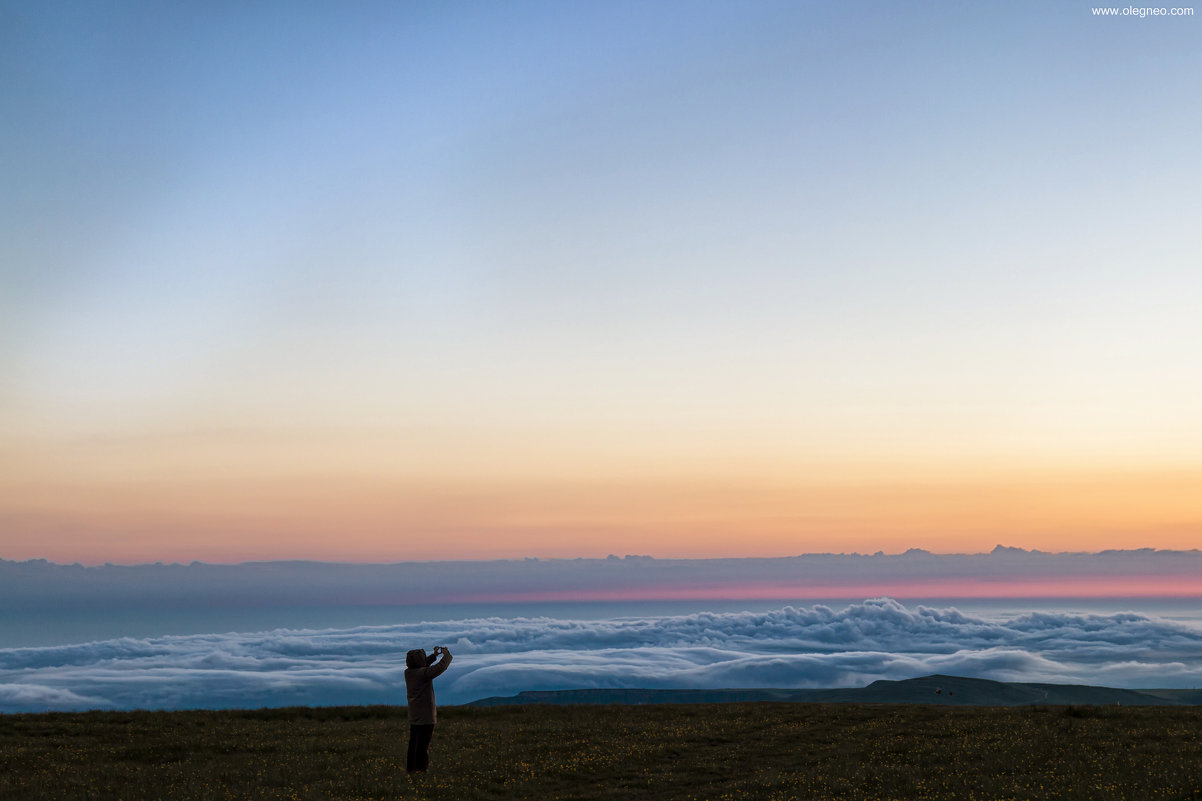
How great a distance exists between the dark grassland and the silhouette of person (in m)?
0.79

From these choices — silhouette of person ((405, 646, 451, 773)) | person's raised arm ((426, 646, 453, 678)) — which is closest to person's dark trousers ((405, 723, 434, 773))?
silhouette of person ((405, 646, 451, 773))

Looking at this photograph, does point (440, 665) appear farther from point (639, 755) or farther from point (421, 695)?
point (639, 755)

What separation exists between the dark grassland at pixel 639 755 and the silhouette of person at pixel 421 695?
0.79 meters

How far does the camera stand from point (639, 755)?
2688 centimetres

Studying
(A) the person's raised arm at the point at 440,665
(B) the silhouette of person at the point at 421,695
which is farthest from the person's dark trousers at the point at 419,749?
(A) the person's raised arm at the point at 440,665

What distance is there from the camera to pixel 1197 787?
59.9 feet

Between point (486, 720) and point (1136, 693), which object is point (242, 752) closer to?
point (486, 720)

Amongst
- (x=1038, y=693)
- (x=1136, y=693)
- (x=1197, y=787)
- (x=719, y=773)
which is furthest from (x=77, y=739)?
(x=1136, y=693)

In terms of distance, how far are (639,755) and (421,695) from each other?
8450 mm

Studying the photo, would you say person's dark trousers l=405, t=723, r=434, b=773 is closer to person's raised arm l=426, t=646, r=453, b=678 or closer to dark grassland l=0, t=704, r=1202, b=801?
dark grassland l=0, t=704, r=1202, b=801

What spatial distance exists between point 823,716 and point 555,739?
1207 centimetres

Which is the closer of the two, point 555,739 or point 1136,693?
point 555,739

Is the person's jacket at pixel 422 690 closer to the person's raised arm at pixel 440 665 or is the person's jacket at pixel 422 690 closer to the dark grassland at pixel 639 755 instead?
the person's raised arm at pixel 440 665

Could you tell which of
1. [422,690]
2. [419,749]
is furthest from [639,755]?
[422,690]
